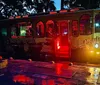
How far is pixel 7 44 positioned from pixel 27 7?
15.6 metres

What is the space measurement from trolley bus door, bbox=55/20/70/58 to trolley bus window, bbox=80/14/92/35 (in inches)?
43.9

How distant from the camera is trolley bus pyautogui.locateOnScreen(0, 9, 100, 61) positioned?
11.6 metres

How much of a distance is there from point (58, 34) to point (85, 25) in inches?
80.3

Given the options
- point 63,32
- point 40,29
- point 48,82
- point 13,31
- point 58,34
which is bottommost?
point 48,82

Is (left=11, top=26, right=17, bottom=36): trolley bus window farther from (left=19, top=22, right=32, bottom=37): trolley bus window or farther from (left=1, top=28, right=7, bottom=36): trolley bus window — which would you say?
(left=1, top=28, right=7, bottom=36): trolley bus window

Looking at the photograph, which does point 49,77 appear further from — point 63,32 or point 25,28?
point 25,28

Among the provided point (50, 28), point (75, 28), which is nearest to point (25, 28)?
point (50, 28)

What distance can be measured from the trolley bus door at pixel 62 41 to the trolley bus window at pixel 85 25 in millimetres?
1116

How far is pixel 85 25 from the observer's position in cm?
1190

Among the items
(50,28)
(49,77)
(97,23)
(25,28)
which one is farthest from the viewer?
(25,28)

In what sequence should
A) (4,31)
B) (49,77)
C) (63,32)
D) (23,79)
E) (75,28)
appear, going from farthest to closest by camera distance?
1. (4,31)
2. (63,32)
3. (75,28)
4. (49,77)
5. (23,79)

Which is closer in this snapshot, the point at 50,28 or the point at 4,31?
the point at 50,28

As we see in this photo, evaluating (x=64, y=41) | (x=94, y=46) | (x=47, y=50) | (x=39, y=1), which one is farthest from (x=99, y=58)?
(x=39, y=1)

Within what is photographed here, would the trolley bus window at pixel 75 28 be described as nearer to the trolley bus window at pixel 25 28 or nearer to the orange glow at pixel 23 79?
the trolley bus window at pixel 25 28
